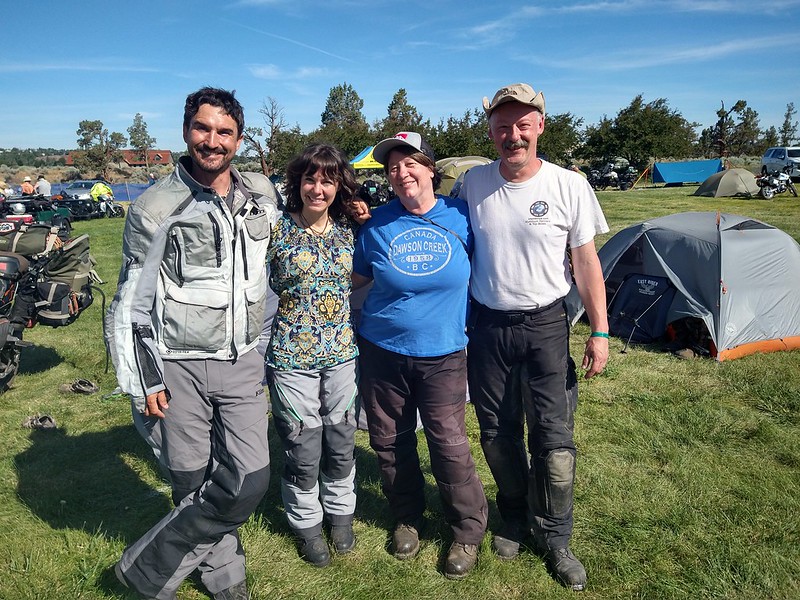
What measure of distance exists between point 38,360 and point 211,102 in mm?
5059

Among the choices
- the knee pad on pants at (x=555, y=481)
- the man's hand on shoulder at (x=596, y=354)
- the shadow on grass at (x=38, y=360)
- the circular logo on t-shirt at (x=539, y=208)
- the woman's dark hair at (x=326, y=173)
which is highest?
the woman's dark hair at (x=326, y=173)

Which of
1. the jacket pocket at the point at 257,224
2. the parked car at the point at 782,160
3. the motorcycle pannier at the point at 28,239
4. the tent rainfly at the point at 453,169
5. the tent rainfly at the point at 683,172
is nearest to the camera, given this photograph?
the jacket pocket at the point at 257,224

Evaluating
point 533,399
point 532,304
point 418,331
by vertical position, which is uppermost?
point 532,304

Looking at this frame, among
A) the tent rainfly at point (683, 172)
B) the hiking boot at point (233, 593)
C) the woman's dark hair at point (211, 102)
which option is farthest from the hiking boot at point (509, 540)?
the tent rainfly at point (683, 172)

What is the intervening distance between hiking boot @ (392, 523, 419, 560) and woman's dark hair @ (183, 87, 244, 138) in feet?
6.85

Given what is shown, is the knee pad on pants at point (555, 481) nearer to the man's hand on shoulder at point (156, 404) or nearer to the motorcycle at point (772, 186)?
the man's hand on shoulder at point (156, 404)

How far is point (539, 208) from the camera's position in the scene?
248 cm

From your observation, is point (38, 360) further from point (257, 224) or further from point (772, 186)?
point (772, 186)

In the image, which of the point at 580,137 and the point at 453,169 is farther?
the point at 580,137

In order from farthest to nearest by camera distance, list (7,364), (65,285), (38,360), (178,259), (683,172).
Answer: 1. (683,172)
2. (38,360)
3. (65,285)
4. (7,364)
5. (178,259)

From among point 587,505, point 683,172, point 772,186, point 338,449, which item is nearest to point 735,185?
point 772,186

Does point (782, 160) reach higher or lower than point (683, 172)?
higher

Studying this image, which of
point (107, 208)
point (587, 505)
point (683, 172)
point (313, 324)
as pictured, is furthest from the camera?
point (683, 172)

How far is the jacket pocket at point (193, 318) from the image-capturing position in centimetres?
222
